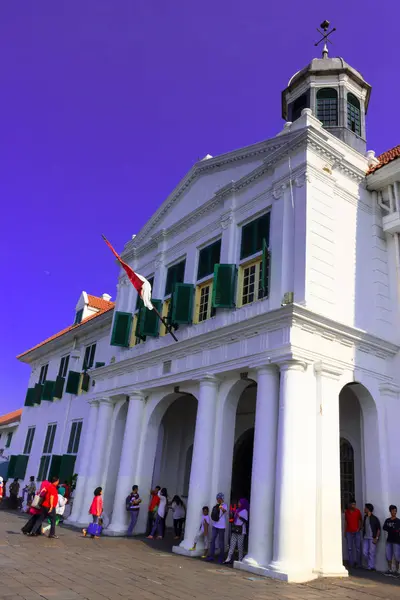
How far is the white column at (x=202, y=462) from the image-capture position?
1115 cm

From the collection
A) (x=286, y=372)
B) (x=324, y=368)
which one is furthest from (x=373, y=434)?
(x=286, y=372)

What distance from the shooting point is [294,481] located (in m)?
9.26

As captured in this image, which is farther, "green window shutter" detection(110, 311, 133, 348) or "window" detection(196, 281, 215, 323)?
"green window shutter" detection(110, 311, 133, 348)

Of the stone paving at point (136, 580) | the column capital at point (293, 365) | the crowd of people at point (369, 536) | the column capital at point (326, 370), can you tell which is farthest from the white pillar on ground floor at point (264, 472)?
the crowd of people at point (369, 536)

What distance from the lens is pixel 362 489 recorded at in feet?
36.5

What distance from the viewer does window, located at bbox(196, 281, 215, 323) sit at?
45.4 feet

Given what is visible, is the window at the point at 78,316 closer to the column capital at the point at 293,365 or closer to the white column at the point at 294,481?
the column capital at the point at 293,365

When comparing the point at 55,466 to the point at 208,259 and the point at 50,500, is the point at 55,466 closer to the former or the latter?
the point at 50,500

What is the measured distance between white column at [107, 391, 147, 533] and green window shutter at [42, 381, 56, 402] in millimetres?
10406

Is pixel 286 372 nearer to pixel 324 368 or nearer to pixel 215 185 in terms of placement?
pixel 324 368

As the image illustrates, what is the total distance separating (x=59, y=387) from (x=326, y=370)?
16.3m

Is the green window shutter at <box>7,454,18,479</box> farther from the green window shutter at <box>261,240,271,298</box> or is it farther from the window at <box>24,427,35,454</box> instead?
the green window shutter at <box>261,240,271,298</box>

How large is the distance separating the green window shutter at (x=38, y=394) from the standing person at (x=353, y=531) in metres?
18.5

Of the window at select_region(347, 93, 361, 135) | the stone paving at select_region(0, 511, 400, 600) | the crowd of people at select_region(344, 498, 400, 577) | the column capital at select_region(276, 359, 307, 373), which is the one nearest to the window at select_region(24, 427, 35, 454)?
the stone paving at select_region(0, 511, 400, 600)
